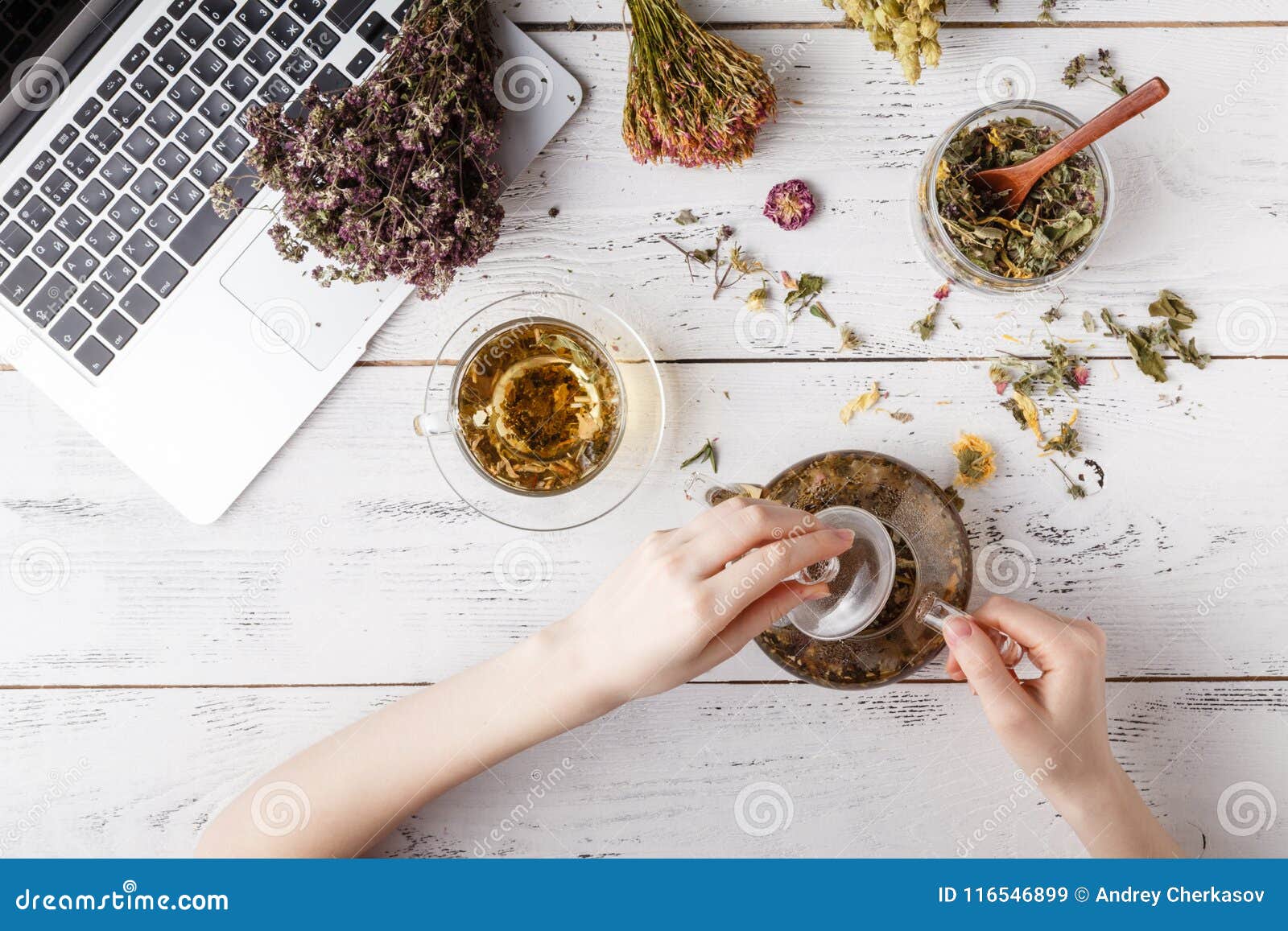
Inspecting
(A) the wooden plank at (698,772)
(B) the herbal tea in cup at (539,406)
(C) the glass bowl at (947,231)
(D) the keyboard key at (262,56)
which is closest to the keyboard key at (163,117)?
(D) the keyboard key at (262,56)

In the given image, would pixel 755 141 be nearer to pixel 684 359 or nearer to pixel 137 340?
pixel 684 359

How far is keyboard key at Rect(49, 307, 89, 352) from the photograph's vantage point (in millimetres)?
1009

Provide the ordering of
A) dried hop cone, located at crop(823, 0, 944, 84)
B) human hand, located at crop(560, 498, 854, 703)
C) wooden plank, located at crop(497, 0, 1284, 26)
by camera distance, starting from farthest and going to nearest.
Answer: wooden plank, located at crop(497, 0, 1284, 26)
dried hop cone, located at crop(823, 0, 944, 84)
human hand, located at crop(560, 498, 854, 703)

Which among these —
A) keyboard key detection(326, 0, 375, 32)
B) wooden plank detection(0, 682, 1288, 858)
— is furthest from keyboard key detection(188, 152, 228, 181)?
wooden plank detection(0, 682, 1288, 858)

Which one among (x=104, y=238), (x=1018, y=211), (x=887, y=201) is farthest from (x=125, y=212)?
(x=1018, y=211)

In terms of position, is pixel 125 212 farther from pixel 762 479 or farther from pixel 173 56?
pixel 762 479

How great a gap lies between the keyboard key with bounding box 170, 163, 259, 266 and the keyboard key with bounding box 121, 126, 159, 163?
9cm

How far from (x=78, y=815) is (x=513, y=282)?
864 mm

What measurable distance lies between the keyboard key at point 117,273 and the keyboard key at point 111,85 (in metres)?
0.18

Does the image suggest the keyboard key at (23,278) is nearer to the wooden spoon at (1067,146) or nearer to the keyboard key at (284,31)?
the keyboard key at (284,31)

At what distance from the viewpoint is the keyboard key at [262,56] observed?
99cm

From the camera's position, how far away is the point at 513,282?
107cm

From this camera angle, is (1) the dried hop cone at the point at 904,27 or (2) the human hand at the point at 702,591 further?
(1) the dried hop cone at the point at 904,27

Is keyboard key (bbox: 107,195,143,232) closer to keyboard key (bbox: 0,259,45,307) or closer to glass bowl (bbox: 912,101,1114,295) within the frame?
keyboard key (bbox: 0,259,45,307)
